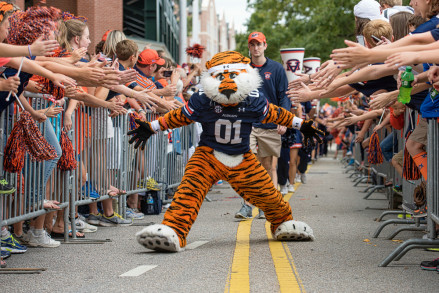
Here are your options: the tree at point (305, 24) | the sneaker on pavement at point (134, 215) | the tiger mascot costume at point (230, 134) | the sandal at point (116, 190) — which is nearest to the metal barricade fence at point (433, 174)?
the tiger mascot costume at point (230, 134)

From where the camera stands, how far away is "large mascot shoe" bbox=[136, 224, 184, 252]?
22.6ft

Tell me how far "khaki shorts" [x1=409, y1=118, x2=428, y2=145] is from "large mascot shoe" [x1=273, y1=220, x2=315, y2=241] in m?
1.35

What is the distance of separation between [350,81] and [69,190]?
3160 mm

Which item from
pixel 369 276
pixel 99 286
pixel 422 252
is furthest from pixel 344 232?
pixel 99 286

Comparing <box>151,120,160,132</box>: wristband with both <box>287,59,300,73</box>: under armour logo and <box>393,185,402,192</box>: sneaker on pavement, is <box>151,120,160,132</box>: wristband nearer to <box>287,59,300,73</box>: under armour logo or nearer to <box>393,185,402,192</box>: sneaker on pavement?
<box>393,185,402,192</box>: sneaker on pavement

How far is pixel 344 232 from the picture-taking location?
858 centimetres

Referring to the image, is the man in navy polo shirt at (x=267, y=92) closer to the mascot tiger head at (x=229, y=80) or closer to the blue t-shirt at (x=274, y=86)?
the blue t-shirt at (x=274, y=86)

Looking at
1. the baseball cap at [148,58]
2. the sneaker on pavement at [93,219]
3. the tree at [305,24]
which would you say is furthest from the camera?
the tree at [305,24]

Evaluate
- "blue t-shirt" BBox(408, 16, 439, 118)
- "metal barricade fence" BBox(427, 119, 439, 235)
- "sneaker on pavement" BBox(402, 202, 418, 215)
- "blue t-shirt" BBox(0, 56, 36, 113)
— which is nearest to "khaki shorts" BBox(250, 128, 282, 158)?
"sneaker on pavement" BBox(402, 202, 418, 215)

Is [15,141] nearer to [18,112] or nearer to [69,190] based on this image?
[18,112]

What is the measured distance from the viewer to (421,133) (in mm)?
7441

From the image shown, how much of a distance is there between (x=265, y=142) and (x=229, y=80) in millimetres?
3376

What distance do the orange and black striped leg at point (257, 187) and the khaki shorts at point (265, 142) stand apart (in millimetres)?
2886

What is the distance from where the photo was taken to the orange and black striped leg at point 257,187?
7.71 m
